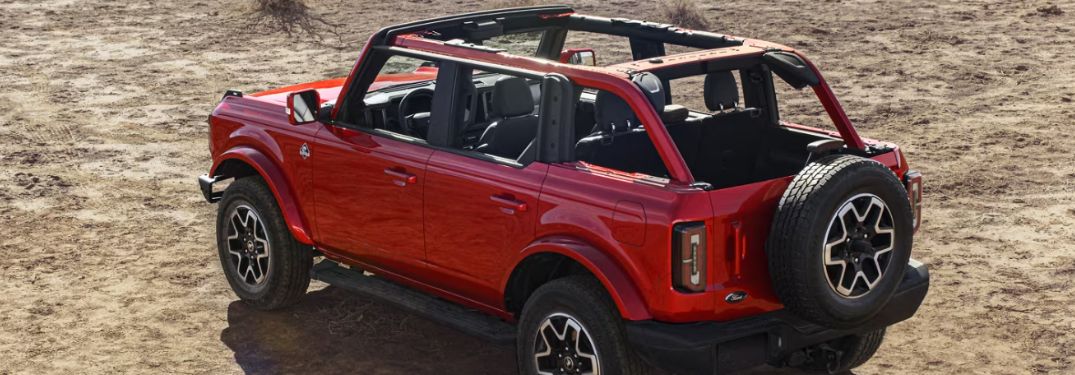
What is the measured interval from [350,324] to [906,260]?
3.15 m

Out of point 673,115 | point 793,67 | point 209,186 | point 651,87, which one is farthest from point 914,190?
point 209,186

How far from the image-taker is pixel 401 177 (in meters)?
6.79

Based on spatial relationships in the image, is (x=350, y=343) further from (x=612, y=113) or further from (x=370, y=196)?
(x=612, y=113)

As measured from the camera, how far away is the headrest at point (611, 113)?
21.8ft

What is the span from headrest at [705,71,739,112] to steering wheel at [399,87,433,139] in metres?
1.48

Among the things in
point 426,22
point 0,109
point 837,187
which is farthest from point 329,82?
point 0,109

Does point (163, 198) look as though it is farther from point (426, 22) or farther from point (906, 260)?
point (906, 260)

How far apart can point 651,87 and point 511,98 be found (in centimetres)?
80

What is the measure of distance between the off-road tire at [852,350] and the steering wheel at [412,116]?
228 centimetres

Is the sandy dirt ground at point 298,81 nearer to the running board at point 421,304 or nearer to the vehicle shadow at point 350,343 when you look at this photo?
the vehicle shadow at point 350,343

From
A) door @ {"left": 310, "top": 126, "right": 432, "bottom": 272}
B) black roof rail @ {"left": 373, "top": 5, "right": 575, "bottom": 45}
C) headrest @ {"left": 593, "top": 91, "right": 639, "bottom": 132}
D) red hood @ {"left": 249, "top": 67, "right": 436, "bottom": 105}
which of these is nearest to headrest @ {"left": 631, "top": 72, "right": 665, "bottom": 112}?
headrest @ {"left": 593, "top": 91, "right": 639, "bottom": 132}

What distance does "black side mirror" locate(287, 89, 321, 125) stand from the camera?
7219mm

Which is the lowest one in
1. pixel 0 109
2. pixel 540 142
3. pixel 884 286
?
pixel 0 109

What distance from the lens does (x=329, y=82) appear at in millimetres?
8703
